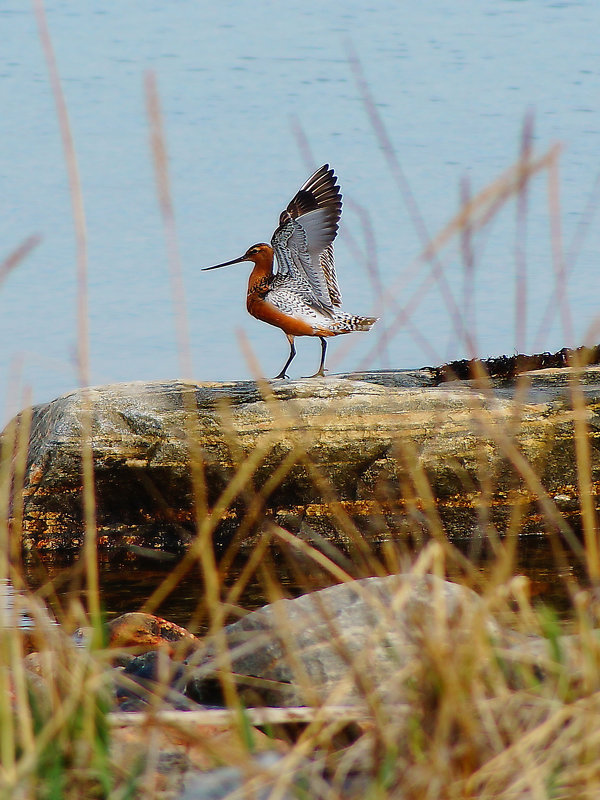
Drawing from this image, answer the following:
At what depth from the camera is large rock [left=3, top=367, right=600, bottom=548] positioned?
880 cm

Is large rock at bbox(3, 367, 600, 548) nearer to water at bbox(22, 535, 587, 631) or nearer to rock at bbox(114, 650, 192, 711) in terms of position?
water at bbox(22, 535, 587, 631)

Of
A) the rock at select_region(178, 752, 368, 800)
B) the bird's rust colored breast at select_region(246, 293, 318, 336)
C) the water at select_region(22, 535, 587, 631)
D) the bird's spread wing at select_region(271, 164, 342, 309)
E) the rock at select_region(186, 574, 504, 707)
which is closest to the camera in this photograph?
the rock at select_region(178, 752, 368, 800)

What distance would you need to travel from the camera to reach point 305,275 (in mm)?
11164

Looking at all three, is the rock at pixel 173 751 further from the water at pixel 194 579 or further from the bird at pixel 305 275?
the bird at pixel 305 275

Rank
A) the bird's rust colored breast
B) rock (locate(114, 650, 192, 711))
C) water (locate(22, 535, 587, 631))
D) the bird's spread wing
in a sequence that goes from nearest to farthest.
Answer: rock (locate(114, 650, 192, 711)) → water (locate(22, 535, 587, 631)) → the bird's spread wing → the bird's rust colored breast

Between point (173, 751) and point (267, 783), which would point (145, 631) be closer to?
point (173, 751)

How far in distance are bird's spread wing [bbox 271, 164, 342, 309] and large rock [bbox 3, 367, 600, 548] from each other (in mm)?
2054

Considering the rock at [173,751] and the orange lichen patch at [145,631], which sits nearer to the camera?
the rock at [173,751]

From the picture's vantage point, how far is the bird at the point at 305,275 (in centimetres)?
1068

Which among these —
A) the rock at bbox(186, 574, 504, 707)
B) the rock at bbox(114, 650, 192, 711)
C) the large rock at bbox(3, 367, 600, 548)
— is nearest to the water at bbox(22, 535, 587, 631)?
the large rock at bbox(3, 367, 600, 548)

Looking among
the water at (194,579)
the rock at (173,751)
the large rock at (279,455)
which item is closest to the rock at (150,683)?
the rock at (173,751)

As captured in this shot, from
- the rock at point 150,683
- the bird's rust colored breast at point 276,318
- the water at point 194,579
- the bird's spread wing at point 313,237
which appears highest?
the bird's spread wing at point 313,237

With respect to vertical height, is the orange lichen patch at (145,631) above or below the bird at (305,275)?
below

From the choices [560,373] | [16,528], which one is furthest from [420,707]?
[560,373]
